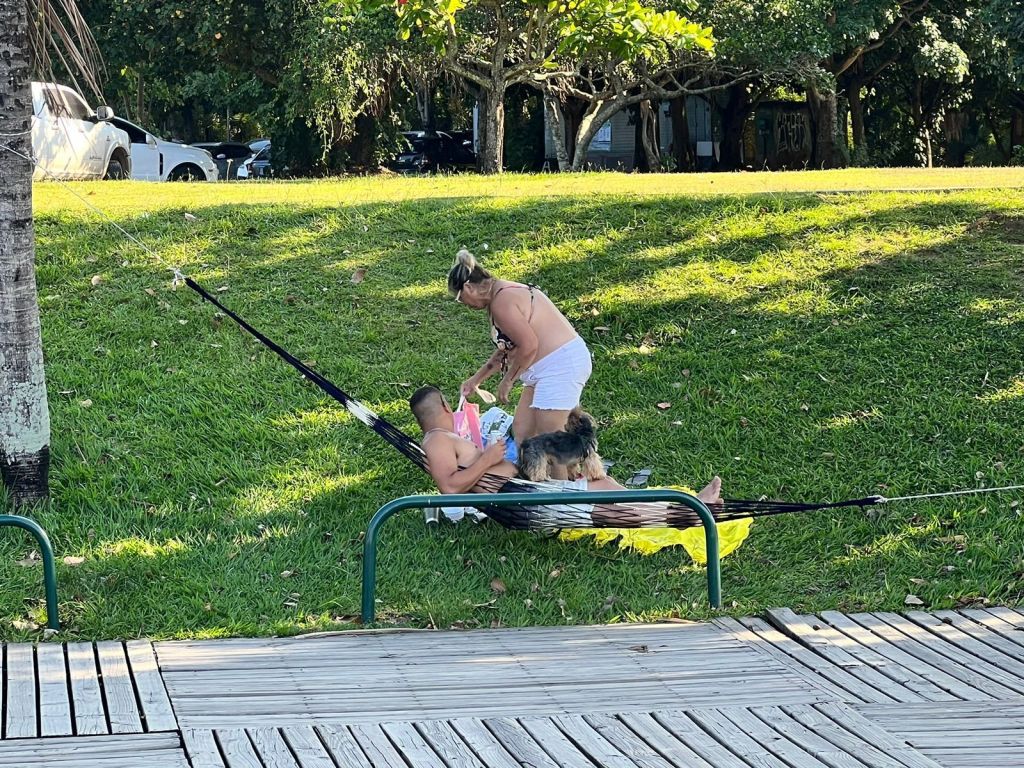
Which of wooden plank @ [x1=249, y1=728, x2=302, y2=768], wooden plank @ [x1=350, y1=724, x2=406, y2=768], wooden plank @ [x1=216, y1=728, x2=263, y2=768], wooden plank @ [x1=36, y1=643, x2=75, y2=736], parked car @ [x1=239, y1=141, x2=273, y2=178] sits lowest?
wooden plank @ [x1=350, y1=724, x2=406, y2=768]

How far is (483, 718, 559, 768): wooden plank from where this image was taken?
4090 millimetres

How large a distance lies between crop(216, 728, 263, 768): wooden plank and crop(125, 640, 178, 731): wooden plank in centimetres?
21

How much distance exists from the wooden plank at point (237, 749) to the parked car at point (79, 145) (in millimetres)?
10510

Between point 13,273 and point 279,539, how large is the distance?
202cm

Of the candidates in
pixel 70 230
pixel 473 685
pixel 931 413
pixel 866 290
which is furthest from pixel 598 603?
pixel 70 230

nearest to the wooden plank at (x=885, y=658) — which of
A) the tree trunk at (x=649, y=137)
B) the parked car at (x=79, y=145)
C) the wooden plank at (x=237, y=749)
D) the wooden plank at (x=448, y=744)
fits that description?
the wooden plank at (x=448, y=744)

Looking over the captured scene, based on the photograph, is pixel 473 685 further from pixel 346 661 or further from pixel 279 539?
pixel 279 539

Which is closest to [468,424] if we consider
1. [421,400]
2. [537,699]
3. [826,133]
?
[421,400]

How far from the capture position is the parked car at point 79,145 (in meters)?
14.3

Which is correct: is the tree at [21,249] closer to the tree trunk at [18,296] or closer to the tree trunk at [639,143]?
the tree trunk at [18,296]

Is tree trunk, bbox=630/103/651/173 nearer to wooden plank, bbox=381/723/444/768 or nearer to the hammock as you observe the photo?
the hammock

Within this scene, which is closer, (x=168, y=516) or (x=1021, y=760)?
(x=1021, y=760)

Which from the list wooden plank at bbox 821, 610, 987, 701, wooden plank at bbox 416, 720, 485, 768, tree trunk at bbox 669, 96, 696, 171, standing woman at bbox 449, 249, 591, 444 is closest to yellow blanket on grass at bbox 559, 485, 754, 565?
standing woman at bbox 449, 249, 591, 444

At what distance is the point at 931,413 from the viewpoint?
8438mm
